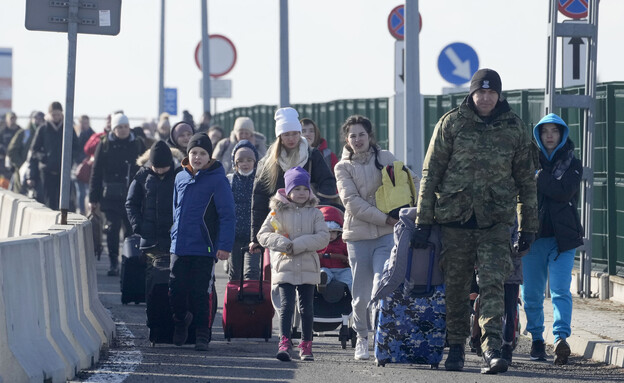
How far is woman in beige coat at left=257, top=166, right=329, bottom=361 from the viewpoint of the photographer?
1207 centimetres

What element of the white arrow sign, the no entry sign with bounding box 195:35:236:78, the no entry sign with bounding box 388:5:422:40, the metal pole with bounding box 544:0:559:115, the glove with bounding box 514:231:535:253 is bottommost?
the glove with bounding box 514:231:535:253

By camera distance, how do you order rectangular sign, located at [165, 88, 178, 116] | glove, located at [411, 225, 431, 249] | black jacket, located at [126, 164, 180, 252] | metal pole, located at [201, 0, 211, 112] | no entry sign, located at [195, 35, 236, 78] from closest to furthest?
glove, located at [411, 225, 431, 249]
black jacket, located at [126, 164, 180, 252]
no entry sign, located at [195, 35, 236, 78]
metal pole, located at [201, 0, 211, 112]
rectangular sign, located at [165, 88, 178, 116]

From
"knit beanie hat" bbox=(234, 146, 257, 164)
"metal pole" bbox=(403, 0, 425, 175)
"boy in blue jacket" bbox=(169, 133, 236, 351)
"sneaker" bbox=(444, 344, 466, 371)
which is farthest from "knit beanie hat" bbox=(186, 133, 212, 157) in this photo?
"metal pole" bbox=(403, 0, 425, 175)

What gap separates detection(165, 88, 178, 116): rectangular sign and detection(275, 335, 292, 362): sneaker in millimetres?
34788

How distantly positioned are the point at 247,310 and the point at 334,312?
71 cm

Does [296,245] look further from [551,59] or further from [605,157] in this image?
[605,157]

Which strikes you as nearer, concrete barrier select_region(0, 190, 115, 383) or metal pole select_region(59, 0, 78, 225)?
concrete barrier select_region(0, 190, 115, 383)

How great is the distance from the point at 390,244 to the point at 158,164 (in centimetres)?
247

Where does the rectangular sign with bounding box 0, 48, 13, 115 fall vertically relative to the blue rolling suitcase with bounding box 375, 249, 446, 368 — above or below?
above

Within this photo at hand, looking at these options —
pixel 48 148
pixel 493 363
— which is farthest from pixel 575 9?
pixel 48 148

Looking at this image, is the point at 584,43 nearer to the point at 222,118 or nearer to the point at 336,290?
the point at 336,290

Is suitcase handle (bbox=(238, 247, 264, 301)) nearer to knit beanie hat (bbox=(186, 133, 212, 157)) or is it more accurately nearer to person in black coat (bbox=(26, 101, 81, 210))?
knit beanie hat (bbox=(186, 133, 212, 157))

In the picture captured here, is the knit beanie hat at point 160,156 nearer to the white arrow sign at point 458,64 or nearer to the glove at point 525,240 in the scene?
the glove at point 525,240

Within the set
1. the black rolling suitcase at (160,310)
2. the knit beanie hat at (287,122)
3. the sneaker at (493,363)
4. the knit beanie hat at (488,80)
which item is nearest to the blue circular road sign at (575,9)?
the knit beanie hat at (287,122)
